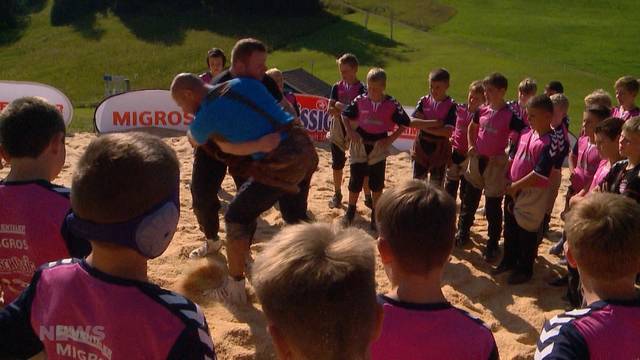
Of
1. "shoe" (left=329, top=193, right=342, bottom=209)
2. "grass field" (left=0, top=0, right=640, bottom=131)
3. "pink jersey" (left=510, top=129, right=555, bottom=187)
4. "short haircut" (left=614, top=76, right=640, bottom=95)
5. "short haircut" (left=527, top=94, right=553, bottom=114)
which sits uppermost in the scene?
"short haircut" (left=527, top=94, right=553, bottom=114)

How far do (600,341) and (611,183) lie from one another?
102 inches

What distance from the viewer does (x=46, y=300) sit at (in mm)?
1933

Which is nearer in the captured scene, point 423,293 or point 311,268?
point 311,268

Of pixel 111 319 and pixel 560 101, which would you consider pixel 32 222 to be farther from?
pixel 560 101

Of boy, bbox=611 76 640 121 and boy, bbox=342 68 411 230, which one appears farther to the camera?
boy, bbox=342 68 411 230

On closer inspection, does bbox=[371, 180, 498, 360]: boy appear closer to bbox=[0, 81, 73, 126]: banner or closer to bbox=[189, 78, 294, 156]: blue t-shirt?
bbox=[189, 78, 294, 156]: blue t-shirt

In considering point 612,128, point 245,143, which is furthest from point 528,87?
point 245,143

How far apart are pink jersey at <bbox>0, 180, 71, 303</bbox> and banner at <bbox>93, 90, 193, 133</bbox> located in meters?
8.27

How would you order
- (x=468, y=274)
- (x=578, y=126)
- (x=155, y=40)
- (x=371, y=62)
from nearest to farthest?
(x=468, y=274) → (x=578, y=126) → (x=371, y=62) → (x=155, y=40)

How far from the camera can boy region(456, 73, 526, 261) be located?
5.87 m

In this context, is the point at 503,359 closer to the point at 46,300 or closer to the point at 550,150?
the point at 550,150

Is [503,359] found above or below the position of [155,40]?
above

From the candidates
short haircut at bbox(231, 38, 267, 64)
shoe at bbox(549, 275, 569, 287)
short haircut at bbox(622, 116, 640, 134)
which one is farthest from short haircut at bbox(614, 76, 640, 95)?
short haircut at bbox(231, 38, 267, 64)

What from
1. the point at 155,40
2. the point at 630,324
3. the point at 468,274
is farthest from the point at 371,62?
the point at 630,324
